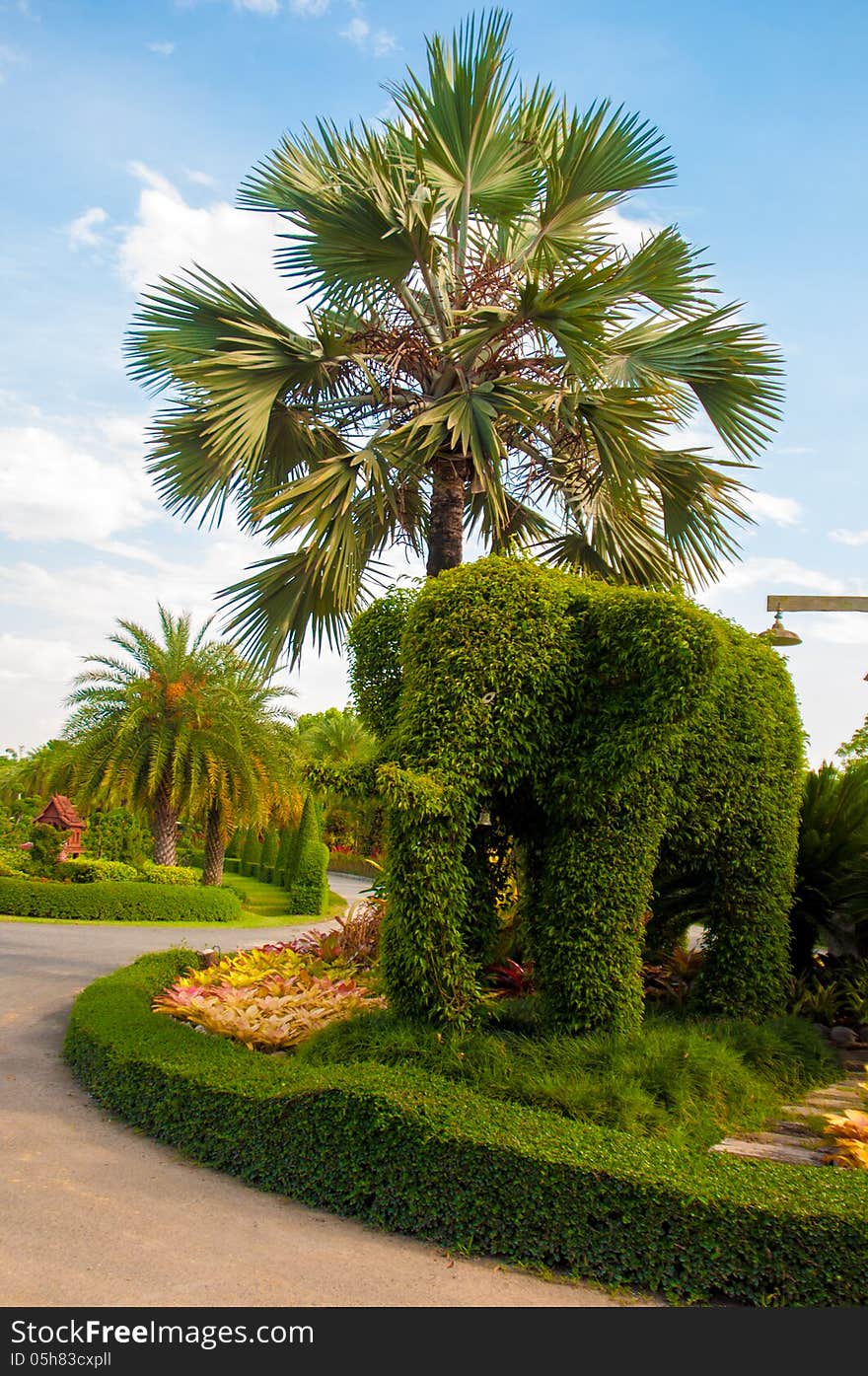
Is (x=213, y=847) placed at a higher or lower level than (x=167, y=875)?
higher

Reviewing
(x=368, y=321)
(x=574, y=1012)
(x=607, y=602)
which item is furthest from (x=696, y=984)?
(x=368, y=321)

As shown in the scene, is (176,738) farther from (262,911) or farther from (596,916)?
(596,916)

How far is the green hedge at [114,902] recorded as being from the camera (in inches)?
755

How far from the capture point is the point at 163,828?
22984mm

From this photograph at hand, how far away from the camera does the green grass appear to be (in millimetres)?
5406

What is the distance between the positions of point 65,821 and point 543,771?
18.5 metres

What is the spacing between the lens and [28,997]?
10250mm

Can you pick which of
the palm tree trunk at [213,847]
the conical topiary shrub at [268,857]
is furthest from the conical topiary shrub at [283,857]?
the palm tree trunk at [213,847]

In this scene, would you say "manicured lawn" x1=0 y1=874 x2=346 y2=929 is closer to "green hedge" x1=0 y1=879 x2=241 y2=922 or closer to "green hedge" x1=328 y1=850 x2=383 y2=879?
"green hedge" x1=0 y1=879 x2=241 y2=922

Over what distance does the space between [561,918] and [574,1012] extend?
1.97 ft

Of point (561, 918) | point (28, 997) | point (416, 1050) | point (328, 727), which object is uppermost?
point (328, 727)

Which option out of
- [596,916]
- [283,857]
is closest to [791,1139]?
[596,916]

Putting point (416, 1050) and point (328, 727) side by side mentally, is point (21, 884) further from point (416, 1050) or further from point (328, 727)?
point (328, 727)

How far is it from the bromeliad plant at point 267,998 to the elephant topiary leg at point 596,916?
5.66 ft
